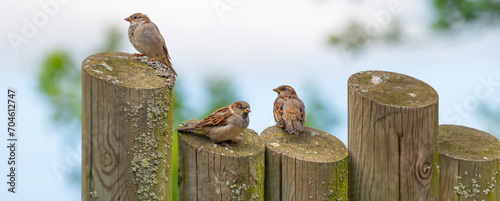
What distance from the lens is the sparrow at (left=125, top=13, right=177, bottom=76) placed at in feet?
16.4

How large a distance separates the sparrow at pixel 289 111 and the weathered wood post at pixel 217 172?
602mm

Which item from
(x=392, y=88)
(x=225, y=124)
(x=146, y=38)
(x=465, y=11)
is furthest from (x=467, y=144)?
(x=465, y=11)

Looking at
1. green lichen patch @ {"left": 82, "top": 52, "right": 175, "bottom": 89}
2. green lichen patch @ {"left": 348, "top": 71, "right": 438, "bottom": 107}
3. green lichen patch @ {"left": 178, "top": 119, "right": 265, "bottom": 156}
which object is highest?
green lichen patch @ {"left": 82, "top": 52, "right": 175, "bottom": 89}

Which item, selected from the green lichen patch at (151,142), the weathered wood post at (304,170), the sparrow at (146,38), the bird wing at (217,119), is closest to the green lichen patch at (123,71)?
the green lichen patch at (151,142)

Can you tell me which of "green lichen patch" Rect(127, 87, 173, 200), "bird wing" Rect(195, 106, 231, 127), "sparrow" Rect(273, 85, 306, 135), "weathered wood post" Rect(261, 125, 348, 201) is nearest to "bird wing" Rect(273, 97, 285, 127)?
"sparrow" Rect(273, 85, 306, 135)

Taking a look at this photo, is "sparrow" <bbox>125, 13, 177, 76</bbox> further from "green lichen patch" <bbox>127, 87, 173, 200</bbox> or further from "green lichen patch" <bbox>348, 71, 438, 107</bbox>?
"green lichen patch" <bbox>348, 71, 438, 107</bbox>

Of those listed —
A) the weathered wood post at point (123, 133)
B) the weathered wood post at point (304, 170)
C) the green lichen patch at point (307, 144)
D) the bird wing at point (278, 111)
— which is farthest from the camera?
the bird wing at point (278, 111)

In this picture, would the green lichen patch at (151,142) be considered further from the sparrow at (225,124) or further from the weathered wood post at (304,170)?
the weathered wood post at (304,170)

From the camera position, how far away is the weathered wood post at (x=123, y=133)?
3836 mm

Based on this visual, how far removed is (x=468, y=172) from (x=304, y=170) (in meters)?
1.50

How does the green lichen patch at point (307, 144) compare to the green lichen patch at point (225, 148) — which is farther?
the green lichen patch at point (307, 144)

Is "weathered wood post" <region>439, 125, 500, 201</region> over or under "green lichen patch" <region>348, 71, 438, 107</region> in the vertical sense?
under

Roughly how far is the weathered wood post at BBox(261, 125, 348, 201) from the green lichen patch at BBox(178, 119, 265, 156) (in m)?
0.11

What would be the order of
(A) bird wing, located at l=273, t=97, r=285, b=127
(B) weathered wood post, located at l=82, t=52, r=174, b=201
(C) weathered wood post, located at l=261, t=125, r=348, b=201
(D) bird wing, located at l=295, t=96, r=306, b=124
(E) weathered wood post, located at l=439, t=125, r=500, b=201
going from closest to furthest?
(B) weathered wood post, located at l=82, t=52, r=174, b=201, (C) weathered wood post, located at l=261, t=125, r=348, b=201, (E) weathered wood post, located at l=439, t=125, r=500, b=201, (A) bird wing, located at l=273, t=97, r=285, b=127, (D) bird wing, located at l=295, t=96, r=306, b=124
